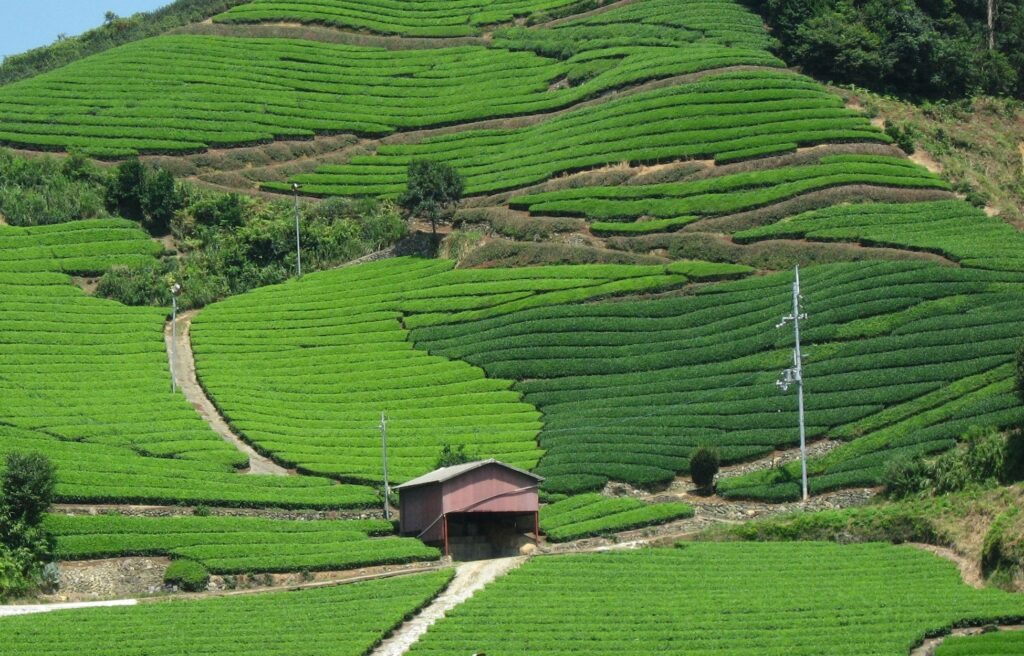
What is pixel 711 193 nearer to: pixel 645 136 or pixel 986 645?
pixel 645 136

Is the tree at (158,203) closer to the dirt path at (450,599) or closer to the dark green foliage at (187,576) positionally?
the dark green foliage at (187,576)

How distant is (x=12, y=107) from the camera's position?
119688 millimetres

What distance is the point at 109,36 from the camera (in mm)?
153125

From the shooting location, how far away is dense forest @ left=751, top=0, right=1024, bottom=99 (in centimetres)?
11194

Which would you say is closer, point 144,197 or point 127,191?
point 144,197

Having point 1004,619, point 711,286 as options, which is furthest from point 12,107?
point 1004,619

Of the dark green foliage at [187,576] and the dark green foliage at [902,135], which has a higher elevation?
the dark green foliage at [902,135]

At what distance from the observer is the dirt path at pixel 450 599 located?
45594 millimetres

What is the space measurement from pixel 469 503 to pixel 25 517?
1560 cm

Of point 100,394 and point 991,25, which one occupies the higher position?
point 991,25

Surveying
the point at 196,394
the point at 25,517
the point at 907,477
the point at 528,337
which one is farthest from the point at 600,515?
the point at 196,394

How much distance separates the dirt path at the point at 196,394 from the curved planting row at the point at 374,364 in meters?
0.49

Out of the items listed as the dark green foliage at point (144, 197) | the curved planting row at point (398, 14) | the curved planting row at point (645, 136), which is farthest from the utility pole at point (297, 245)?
the curved planting row at point (398, 14)

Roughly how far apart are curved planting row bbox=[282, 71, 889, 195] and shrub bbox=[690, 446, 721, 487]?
37610 millimetres
